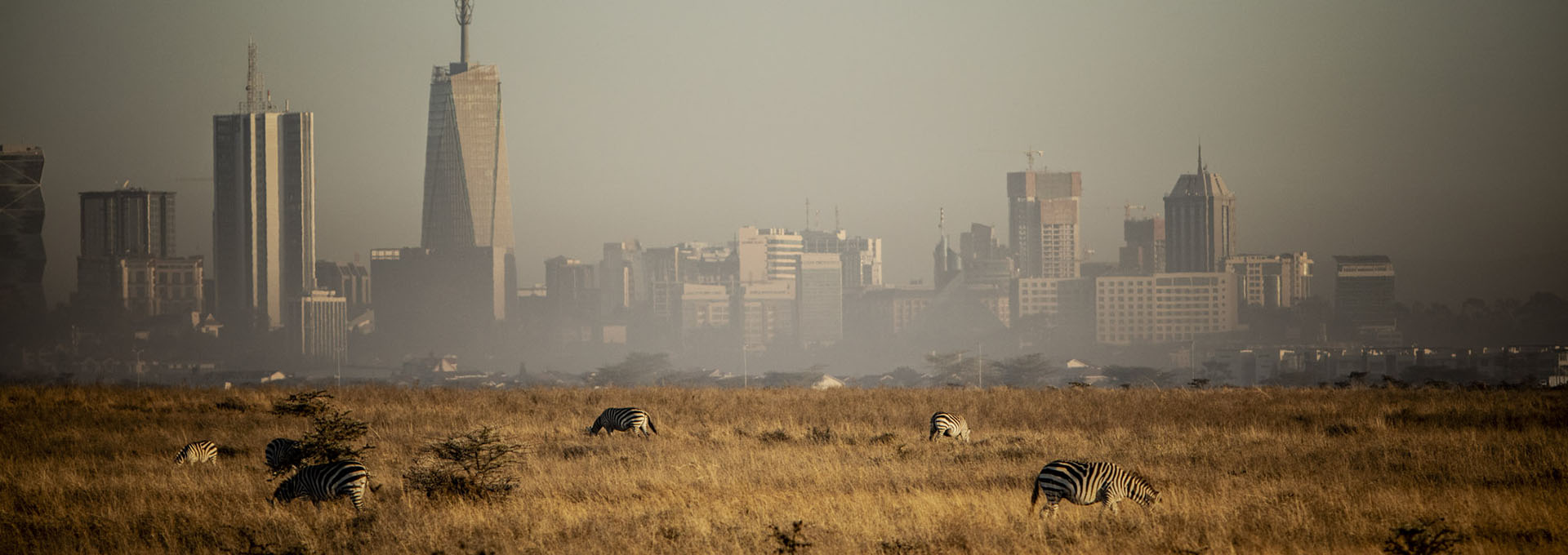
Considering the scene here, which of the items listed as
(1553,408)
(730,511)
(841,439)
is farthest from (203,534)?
(1553,408)

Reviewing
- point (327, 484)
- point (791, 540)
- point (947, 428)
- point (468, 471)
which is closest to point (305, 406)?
point (468, 471)

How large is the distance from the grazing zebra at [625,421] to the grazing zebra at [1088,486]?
13298 millimetres

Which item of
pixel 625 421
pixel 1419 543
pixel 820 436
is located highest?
pixel 1419 543

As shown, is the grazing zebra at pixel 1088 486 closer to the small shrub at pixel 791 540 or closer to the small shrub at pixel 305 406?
the small shrub at pixel 791 540

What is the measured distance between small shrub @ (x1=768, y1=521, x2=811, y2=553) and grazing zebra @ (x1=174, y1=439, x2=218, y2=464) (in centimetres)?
1437

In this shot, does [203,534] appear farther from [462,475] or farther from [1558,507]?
[1558,507]

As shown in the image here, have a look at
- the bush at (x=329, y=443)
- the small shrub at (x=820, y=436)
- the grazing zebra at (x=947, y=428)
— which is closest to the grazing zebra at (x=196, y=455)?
the bush at (x=329, y=443)

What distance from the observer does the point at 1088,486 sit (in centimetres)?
1867

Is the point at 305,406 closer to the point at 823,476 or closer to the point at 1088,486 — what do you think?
the point at 823,476

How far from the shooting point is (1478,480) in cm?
2280

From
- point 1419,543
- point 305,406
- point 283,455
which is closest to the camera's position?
point 1419,543

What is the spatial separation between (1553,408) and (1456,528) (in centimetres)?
1984

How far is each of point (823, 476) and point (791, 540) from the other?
23.7ft

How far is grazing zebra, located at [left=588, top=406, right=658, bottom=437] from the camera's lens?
30.5m
